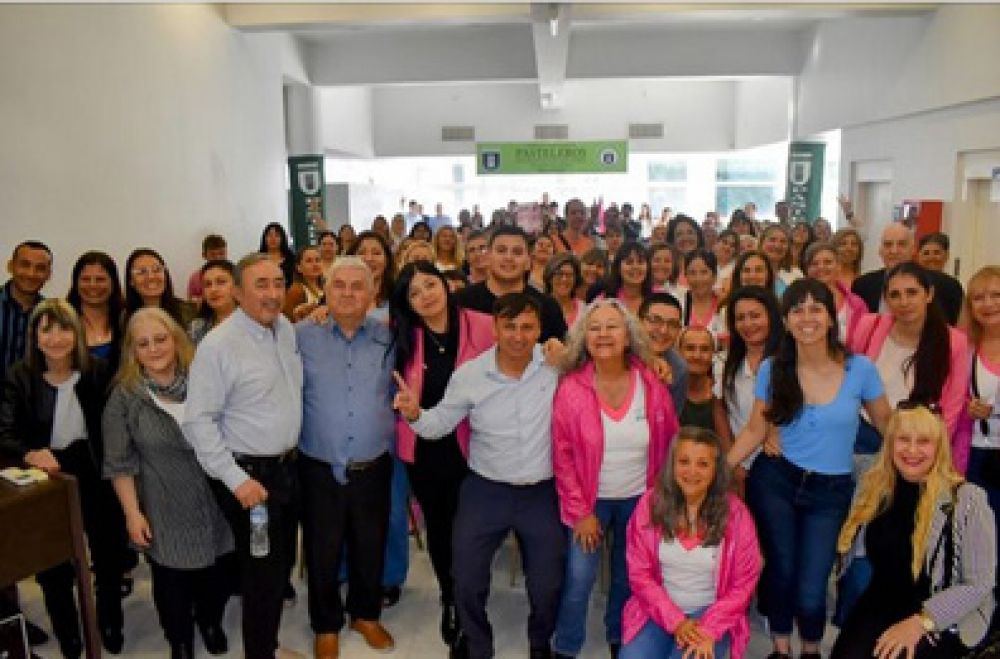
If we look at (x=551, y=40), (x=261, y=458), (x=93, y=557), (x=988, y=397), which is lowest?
(x=93, y=557)

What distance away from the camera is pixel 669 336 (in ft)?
10.3

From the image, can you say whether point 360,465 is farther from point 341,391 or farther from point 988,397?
point 988,397

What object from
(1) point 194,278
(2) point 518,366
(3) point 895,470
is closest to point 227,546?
(2) point 518,366

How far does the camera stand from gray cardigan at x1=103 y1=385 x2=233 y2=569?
2777 millimetres

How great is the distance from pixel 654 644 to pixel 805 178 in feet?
29.8

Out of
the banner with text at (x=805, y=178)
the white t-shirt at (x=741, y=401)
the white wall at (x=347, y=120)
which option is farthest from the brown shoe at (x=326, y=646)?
the white wall at (x=347, y=120)

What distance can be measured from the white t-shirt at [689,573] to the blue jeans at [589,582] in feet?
0.80

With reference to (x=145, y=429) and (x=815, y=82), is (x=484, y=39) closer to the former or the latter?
(x=815, y=82)

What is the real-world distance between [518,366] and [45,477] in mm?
Answer: 1655

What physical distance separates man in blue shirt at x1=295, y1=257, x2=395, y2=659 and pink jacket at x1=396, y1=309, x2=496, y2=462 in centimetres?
5

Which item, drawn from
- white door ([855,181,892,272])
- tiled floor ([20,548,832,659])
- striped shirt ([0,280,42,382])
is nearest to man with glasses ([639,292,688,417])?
tiled floor ([20,548,832,659])

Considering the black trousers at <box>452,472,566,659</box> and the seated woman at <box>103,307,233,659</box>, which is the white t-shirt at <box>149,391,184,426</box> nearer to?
the seated woman at <box>103,307,233,659</box>

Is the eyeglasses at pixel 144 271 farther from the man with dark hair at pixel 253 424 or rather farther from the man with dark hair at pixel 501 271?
the man with dark hair at pixel 501 271

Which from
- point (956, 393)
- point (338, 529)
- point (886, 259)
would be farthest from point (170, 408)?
point (886, 259)
